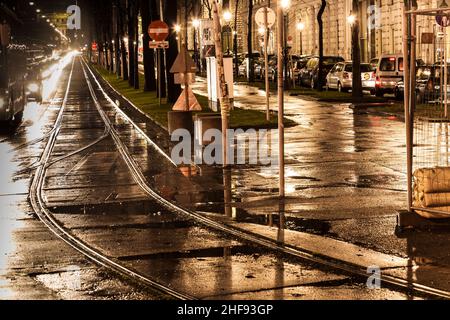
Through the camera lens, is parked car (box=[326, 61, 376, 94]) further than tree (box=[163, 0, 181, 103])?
Yes

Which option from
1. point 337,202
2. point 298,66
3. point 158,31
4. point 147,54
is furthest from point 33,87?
point 337,202

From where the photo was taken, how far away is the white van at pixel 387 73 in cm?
4362

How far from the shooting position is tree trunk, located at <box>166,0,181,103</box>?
40969 mm

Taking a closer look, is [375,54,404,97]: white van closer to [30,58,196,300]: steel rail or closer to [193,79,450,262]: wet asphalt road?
[193,79,450,262]: wet asphalt road

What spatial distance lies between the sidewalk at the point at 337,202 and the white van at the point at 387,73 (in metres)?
18.3

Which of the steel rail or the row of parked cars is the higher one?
the row of parked cars

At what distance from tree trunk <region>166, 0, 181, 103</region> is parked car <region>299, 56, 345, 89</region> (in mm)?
12628

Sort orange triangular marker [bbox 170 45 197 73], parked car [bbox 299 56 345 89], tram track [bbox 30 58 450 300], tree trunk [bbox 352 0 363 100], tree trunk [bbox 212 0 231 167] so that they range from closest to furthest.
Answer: tram track [bbox 30 58 450 300] → tree trunk [bbox 212 0 231 167] → orange triangular marker [bbox 170 45 197 73] → tree trunk [bbox 352 0 363 100] → parked car [bbox 299 56 345 89]

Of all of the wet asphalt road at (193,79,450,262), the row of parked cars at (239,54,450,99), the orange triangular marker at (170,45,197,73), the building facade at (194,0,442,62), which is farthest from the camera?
the building facade at (194,0,442,62)

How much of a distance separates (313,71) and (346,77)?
6.59 metres

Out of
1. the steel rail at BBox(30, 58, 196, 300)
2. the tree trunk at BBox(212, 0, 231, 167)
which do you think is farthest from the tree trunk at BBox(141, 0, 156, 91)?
the steel rail at BBox(30, 58, 196, 300)

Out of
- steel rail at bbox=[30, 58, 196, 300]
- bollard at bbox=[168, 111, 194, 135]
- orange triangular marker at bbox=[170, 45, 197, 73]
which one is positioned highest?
orange triangular marker at bbox=[170, 45, 197, 73]

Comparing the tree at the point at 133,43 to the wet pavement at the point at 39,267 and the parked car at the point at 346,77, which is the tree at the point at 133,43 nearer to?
the parked car at the point at 346,77

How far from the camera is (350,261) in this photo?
10.5 meters
